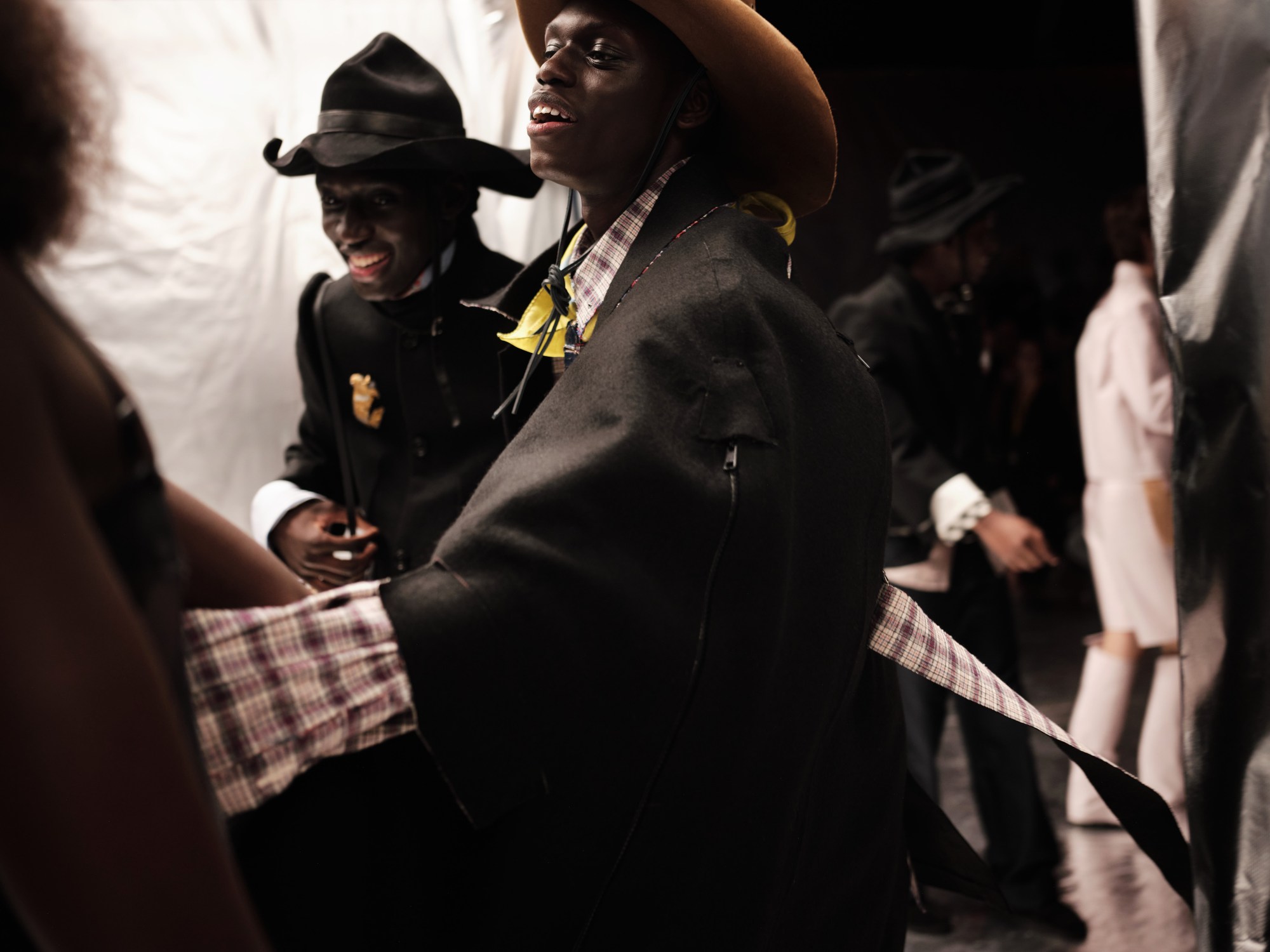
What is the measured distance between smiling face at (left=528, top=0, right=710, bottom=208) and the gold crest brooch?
0.85 m

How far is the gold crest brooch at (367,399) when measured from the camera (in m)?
2.38

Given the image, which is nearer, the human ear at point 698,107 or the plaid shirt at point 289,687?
the plaid shirt at point 289,687

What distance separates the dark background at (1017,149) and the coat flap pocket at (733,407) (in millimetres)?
5335

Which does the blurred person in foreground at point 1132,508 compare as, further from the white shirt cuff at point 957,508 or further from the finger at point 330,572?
the finger at point 330,572

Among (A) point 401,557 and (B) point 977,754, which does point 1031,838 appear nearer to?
(B) point 977,754

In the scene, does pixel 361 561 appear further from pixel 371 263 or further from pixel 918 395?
pixel 918 395

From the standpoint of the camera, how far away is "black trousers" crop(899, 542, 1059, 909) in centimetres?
321

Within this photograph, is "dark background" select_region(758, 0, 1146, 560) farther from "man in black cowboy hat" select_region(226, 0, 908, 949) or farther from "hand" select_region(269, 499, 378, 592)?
"man in black cowboy hat" select_region(226, 0, 908, 949)

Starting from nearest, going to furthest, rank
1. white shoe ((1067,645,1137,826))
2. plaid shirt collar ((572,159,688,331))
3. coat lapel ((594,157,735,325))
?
coat lapel ((594,157,735,325)), plaid shirt collar ((572,159,688,331)), white shoe ((1067,645,1137,826))

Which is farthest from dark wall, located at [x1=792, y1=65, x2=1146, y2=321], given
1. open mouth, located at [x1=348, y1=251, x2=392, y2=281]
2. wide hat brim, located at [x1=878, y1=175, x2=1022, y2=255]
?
open mouth, located at [x1=348, y1=251, x2=392, y2=281]

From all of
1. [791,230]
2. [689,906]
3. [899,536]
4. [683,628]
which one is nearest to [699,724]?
[683,628]

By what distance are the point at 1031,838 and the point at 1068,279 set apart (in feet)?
17.8

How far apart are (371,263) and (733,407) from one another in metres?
1.21

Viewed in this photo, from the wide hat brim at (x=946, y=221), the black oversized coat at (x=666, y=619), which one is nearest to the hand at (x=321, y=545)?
the black oversized coat at (x=666, y=619)
